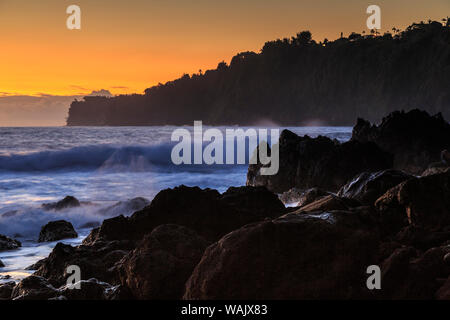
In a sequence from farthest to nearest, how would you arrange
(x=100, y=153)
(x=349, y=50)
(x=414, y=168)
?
(x=349, y=50), (x=100, y=153), (x=414, y=168)

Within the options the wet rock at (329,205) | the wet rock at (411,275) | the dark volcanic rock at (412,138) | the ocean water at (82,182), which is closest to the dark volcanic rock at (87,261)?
the ocean water at (82,182)

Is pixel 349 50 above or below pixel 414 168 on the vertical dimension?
above

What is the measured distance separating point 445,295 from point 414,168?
1634 centimetres

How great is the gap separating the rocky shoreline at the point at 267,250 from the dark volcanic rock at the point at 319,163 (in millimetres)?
6165

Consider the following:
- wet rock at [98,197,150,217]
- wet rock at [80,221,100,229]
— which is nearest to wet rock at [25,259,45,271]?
wet rock at [80,221,100,229]

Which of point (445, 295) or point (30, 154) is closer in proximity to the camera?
point (445, 295)

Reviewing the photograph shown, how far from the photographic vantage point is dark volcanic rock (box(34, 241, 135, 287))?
19.1 feet

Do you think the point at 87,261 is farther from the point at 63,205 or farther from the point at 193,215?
the point at 63,205

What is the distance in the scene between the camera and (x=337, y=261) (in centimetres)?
391

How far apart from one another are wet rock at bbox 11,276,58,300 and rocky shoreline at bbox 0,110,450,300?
10mm

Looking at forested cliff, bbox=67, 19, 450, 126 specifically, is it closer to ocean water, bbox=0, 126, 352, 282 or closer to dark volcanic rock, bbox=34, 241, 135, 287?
ocean water, bbox=0, 126, 352, 282

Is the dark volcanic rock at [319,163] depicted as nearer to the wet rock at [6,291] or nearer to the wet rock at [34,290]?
the wet rock at [6,291]
